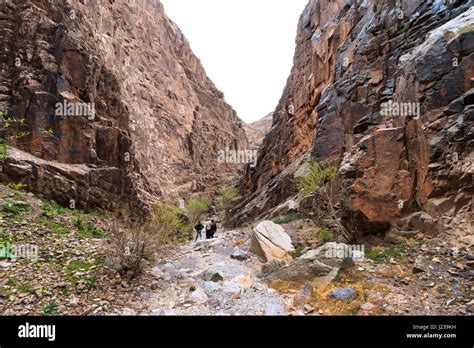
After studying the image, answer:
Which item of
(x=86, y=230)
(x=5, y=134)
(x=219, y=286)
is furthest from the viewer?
(x=5, y=134)

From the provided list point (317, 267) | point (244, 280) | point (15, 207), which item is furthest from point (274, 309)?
point (15, 207)

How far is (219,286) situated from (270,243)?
13.0 ft

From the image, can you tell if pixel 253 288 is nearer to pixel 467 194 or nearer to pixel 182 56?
pixel 467 194

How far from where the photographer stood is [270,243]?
1188cm

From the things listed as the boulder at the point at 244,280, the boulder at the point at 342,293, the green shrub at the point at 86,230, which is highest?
the green shrub at the point at 86,230

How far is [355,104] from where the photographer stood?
14.0 meters

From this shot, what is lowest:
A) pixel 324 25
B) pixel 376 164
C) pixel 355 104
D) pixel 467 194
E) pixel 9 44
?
pixel 467 194

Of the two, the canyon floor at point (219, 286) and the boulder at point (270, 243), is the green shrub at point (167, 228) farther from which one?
the boulder at point (270, 243)

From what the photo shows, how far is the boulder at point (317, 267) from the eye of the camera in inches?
312

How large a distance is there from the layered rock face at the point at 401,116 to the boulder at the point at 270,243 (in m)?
2.85

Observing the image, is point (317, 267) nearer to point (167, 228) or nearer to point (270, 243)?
point (270, 243)

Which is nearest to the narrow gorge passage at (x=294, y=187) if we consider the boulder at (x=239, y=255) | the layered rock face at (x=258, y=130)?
the boulder at (x=239, y=255)
